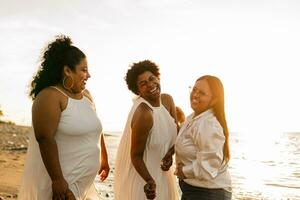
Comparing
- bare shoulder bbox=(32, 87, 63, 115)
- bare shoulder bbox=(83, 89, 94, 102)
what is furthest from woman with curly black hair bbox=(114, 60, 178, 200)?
bare shoulder bbox=(32, 87, 63, 115)

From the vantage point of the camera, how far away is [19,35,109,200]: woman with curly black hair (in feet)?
11.9

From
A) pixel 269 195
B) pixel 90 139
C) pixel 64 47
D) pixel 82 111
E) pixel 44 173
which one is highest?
pixel 64 47

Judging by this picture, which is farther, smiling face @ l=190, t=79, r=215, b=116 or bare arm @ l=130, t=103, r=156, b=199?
bare arm @ l=130, t=103, r=156, b=199

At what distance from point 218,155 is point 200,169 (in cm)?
23

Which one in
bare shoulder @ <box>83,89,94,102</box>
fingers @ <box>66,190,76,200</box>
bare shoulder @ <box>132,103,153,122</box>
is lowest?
fingers @ <box>66,190,76,200</box>

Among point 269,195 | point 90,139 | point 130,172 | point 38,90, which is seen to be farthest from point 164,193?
point 269,195

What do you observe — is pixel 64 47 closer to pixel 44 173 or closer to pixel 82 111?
pixel 82 111

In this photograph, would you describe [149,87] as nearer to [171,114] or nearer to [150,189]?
[171,114]

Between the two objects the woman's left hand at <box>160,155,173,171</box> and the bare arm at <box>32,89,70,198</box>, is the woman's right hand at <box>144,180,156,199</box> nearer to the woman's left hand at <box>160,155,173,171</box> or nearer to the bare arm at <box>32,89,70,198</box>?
the woman's left hand at <box>160,155,173,171</box>

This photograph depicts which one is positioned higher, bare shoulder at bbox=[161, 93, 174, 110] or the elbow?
bare shoulder at bbox=[161, 93, 174, 110]

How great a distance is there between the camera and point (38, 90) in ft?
12.8

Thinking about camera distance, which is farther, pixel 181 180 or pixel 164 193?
pixel 164 193

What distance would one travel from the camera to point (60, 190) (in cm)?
366

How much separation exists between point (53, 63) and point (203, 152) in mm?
1707
